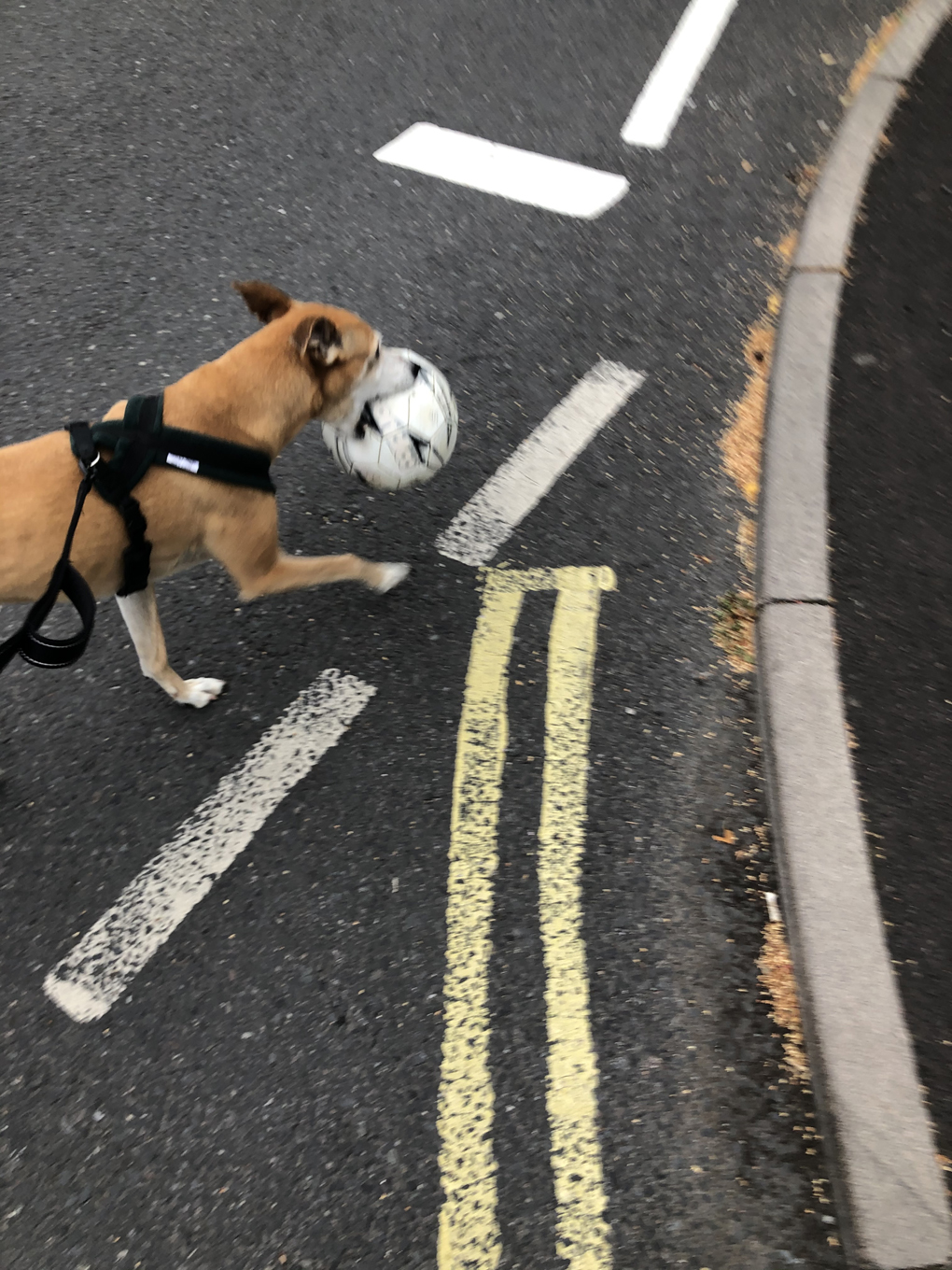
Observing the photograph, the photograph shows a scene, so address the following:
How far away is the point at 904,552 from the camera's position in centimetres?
355

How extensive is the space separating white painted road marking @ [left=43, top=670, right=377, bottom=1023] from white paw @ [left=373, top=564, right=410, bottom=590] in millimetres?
346

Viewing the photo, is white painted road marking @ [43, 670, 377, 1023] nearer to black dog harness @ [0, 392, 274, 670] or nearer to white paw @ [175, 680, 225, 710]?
white paw @ [175, 680, 225, 710]

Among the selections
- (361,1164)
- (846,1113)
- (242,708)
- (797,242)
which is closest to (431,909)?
(361,1164)

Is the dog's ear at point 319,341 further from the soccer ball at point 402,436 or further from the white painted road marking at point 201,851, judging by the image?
the white painted road marking at point 201,851

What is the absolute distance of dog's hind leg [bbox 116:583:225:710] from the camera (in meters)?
2.95

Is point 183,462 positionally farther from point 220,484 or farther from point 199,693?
point 199,693

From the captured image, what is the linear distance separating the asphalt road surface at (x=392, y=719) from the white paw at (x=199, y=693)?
5 centimetres

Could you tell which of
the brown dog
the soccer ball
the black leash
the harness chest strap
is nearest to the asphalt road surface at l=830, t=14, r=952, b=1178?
the soccer ball

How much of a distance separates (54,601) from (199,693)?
2.77ft

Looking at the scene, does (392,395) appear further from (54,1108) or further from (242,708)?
(54,1108)

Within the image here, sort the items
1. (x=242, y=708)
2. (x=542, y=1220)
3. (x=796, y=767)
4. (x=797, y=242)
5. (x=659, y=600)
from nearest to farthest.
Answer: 1. (x=542, y=1220)
2. (x=796, y=767)
3. (x=242, y=708)
4. (x=659, y=600)
5. (x=797, y=242)

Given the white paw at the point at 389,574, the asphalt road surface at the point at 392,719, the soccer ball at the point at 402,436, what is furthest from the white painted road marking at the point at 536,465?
the soccer ball at the point at 402,436

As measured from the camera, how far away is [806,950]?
8.66ft

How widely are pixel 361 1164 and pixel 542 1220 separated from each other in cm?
46
